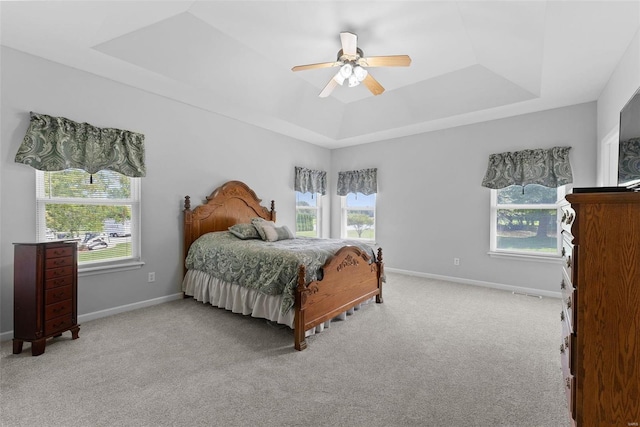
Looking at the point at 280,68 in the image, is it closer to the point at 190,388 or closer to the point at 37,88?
the point at 37,88

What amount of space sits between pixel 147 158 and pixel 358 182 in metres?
3.71

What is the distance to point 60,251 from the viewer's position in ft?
8.04

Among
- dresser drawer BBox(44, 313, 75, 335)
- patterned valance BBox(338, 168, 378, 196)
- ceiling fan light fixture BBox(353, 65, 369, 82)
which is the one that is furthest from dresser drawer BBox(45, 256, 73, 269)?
patterned valance BBox(338, 168, 378, 196)

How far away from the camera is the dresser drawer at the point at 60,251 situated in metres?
2.37

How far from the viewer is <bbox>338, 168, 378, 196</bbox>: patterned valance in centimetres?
560

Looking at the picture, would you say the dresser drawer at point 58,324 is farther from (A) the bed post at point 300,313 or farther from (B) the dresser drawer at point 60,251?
(A) the bed post at point 300,313

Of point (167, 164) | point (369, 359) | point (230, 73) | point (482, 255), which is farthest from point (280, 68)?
point (482, 255)

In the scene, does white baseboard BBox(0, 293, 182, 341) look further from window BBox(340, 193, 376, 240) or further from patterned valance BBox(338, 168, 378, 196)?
patterned valance BBox(338, 168, 378, 196)

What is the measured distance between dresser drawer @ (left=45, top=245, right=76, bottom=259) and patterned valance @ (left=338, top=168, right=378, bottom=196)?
177 inches

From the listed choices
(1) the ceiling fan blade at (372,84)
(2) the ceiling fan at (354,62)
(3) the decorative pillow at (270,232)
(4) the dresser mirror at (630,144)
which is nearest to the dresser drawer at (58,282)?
(3) the decorative pillow at (270,232)

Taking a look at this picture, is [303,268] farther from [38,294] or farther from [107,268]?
[107,268]

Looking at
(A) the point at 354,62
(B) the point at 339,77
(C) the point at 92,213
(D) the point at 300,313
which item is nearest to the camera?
(D) the point at 300,313

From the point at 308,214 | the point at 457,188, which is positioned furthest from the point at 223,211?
the point at 457,188

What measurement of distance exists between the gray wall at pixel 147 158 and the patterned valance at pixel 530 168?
3.48 m
